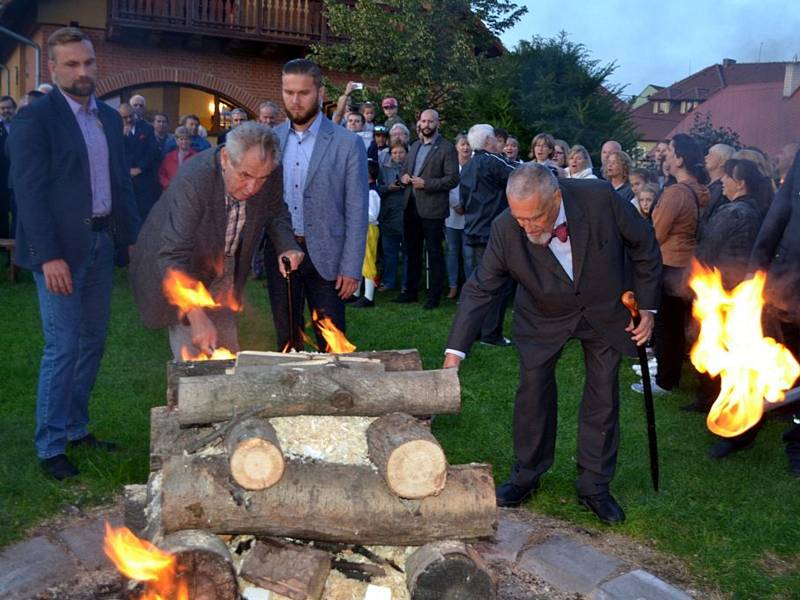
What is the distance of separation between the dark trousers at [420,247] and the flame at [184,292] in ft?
18.7

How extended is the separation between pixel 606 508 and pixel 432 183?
5922mm

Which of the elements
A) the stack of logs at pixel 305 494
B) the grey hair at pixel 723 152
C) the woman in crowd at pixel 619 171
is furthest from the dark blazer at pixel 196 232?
the woman in crowd at pixel 619 171

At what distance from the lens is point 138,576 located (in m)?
3.36

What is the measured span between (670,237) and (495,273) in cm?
305

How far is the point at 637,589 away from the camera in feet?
13.3

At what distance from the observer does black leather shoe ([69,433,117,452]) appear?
541cm

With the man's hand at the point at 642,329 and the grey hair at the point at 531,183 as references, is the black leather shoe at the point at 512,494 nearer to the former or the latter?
the man's hand at the point at 642,329

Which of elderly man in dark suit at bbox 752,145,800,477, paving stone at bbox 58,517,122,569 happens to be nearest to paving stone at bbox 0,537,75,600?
paving stone at bbox 58,517,122,569

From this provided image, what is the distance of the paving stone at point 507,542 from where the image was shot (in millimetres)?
4422

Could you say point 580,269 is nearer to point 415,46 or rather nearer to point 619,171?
point 619,171

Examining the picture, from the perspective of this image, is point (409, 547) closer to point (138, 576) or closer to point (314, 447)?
point (314, 447)

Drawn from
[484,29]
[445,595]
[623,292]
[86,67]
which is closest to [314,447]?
[445,595]

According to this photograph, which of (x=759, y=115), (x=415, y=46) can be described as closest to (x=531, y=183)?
(x=415, y=46)

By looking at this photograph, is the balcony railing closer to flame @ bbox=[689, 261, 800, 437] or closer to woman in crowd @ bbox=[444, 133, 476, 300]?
woman in crowd @ bbox=[444, 133, 476, 300]
